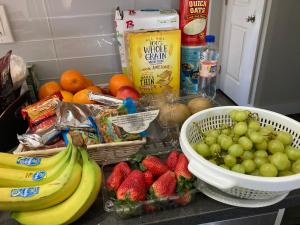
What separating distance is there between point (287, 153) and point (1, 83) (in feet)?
2.38

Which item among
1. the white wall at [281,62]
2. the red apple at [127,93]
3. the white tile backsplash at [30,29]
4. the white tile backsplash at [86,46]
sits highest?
the white tile backsplash at [30,29]

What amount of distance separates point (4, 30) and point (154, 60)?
1.74 feet

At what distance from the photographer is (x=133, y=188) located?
0.46 m

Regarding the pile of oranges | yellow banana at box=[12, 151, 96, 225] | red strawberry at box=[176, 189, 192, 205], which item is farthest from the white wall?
yellow banana at box=[12, 151, 96, 225]

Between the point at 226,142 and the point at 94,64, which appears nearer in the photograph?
the point at 226,142

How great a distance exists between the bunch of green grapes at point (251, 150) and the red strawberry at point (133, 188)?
14 cm

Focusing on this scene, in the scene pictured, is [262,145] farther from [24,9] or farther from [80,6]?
[24,9]

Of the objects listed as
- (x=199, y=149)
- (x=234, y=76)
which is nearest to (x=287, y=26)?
(x=234, y=76)

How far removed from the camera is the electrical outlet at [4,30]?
0.79m

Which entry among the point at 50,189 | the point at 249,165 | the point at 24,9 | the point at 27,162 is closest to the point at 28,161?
the point at 27,162

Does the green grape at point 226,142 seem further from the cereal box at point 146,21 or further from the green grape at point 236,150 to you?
the cereal box at point 146,21

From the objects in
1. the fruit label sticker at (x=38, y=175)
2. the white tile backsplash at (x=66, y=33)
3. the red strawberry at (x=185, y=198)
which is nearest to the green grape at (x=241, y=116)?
the red strawberry at (x=185, y=198)

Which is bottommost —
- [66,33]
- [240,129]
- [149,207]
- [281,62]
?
[281,62]

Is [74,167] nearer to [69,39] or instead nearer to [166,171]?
[166,171]
